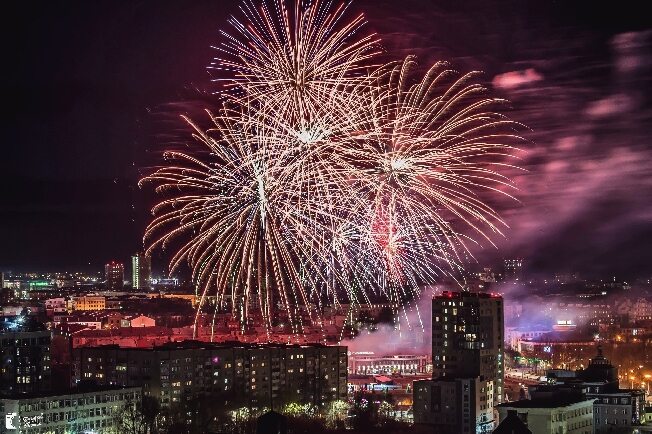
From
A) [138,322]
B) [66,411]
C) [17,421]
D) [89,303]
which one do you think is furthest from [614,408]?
[89,303]

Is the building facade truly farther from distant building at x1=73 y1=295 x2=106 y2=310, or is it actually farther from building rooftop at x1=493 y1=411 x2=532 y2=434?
distant building at x1=73 y1=295 x2=106 y2=310

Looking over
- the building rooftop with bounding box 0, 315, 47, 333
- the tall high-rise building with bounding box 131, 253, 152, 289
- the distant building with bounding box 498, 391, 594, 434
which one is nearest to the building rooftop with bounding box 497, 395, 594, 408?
the distant building with bounding box 498, 391, 594, 434

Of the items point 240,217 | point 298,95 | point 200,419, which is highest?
point 298,95

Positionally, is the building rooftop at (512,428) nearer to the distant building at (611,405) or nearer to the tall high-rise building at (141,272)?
the distant building at (611,405)

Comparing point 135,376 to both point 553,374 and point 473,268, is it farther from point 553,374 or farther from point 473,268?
point 473,268

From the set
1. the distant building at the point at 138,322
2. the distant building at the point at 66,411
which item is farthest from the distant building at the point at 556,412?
the distant building at the point at 138,322

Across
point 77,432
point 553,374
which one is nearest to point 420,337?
point 553,374
